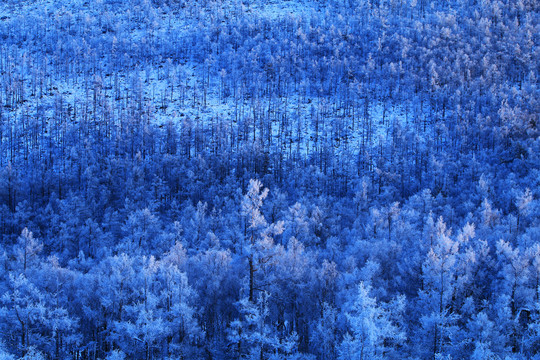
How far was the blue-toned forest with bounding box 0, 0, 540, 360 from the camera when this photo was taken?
34594 mm

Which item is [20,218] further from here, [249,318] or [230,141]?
[249,318]

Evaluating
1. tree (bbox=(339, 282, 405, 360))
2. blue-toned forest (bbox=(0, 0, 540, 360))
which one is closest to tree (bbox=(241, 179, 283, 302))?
blue-toned forest (bbox=(0, 0, 540, 360))

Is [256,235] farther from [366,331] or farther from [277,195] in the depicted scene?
[277,195]

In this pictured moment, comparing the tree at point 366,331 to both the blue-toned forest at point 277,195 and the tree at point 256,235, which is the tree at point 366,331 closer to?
the blue-toned forest at point 277,195

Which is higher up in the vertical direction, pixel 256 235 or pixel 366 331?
pixel 256 235

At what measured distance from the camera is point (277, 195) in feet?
267

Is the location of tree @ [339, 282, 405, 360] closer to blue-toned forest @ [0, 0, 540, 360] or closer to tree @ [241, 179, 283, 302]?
blue-toned forest @ [0, 0, 540, 360]

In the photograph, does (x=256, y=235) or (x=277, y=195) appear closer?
(x=256, y=235)

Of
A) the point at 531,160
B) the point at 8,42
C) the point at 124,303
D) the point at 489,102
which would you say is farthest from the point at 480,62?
the point at 8,42

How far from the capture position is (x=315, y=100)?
157000 mm

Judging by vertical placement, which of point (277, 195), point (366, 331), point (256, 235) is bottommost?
point (277, 195)

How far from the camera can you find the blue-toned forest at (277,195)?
34.6 meters

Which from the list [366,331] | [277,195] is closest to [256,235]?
[366,331]

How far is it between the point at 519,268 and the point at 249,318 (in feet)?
74.4
